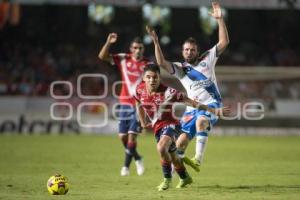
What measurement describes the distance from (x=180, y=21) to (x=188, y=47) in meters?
30.2

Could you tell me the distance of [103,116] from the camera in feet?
91.7

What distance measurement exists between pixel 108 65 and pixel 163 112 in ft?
72.6

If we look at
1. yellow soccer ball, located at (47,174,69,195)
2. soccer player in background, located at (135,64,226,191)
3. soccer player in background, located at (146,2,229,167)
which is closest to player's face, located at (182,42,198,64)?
soccer player in background, located at (146,2,229,167)

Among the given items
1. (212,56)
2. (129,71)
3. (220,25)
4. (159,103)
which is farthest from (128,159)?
(220,25)

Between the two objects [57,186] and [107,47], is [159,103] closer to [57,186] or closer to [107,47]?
[57,186]

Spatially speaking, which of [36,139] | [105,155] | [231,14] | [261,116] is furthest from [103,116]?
[231,14]

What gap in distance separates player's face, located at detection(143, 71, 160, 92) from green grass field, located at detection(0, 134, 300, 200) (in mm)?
1632

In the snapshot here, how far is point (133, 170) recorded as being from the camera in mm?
15453

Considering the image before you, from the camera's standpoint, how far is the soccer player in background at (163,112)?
36.2 feet

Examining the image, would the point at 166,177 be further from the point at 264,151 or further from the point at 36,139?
the point at 36,139

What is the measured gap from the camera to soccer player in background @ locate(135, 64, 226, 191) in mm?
11023

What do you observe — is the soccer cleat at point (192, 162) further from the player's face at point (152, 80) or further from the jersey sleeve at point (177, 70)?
the jersey sleeve at point (177, 70)

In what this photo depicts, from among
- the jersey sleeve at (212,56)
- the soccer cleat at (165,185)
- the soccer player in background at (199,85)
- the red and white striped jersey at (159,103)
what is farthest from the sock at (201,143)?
the jersey sleeve at (212,56)

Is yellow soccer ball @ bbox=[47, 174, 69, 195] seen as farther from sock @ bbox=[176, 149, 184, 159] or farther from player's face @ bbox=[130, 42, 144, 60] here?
player's face @ bbox=[130, 42, 144, 60]
